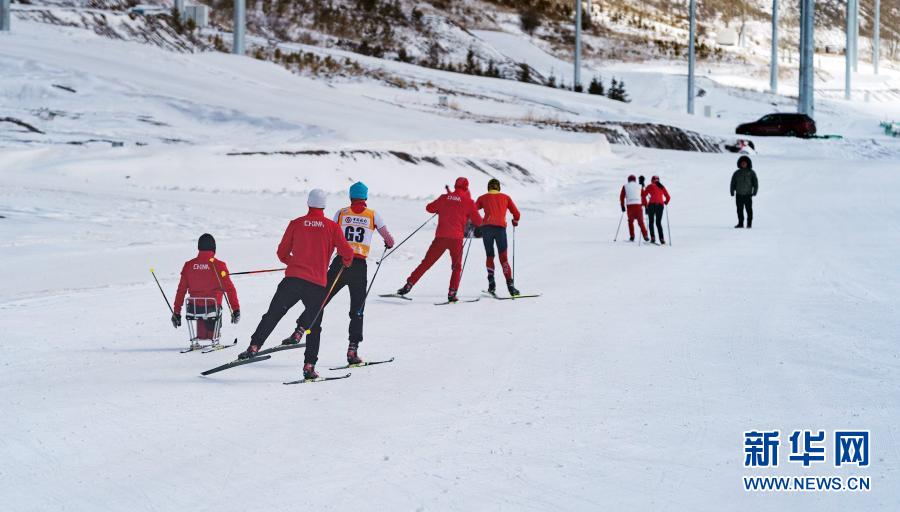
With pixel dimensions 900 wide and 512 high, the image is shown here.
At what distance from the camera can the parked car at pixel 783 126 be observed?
171ft

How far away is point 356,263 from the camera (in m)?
9.97

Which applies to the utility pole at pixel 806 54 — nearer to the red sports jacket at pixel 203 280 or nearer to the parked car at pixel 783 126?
the parked car at pixel 783 126

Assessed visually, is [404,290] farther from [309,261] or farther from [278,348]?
[309,261]

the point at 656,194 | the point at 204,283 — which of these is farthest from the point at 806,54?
the point at 204,283

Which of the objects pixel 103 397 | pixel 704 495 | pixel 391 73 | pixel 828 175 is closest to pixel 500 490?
pixel 704 495

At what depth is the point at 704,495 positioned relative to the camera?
6.07 metres

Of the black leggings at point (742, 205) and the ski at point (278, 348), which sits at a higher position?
the black leggings at point (742, 205)

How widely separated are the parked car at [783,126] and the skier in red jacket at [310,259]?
152 ft

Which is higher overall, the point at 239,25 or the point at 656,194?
the point at 239,25

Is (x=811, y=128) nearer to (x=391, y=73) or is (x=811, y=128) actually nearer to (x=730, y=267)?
(x=391, y=73)

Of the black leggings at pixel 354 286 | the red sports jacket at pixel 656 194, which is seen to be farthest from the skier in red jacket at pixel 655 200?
the black leggings at pixel 354 286
